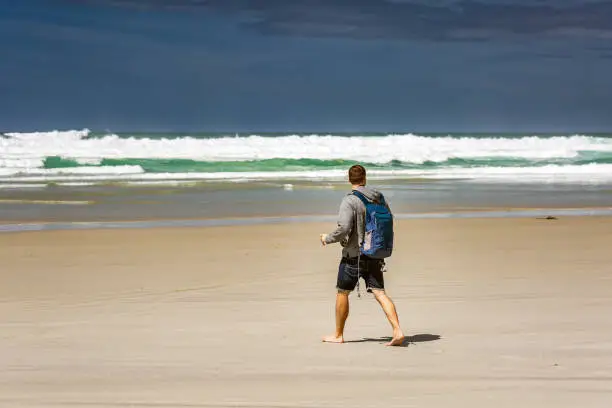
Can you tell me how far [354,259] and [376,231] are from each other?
0.34 m

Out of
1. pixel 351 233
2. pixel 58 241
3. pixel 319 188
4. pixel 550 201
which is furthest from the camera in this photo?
pixel 319 188

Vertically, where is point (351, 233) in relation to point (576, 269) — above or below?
above

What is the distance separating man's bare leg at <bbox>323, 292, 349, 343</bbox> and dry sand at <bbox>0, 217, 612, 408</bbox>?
10 centimetres

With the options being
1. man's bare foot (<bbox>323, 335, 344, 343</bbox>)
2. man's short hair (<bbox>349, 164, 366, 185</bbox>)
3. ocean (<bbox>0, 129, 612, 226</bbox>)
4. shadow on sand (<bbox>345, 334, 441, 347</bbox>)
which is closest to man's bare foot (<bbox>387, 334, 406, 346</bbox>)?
shadow on sand (<bbox>345, 334, 441, 347</bbox>)

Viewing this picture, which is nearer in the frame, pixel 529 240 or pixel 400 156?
pixel 529 240

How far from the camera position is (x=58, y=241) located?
1391cm

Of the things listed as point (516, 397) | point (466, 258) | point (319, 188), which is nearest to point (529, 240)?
point (466, 258)

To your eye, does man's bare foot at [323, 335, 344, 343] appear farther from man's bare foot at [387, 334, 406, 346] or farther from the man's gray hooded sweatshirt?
the man's gray hooded sweatshirt

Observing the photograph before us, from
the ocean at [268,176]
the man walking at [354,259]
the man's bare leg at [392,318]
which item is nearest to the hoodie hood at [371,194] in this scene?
the man walking at [354,259]

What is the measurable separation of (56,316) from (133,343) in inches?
55.9

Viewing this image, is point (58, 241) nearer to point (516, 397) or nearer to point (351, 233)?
point (351, 233)

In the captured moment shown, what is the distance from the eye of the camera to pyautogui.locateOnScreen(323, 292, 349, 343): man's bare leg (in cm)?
695

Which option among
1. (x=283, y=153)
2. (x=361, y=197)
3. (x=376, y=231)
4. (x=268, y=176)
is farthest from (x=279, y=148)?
(x=376, y=231)

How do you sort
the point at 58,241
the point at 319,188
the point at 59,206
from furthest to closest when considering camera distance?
the point at 319,188, the point at 59,206, the point at 58,241
